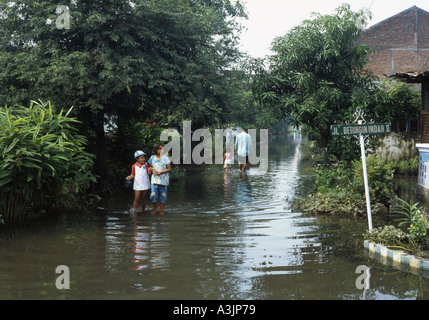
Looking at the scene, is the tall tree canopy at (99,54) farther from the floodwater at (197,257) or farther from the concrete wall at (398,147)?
the concrete wall at (398,147)

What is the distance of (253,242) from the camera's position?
27.9ft

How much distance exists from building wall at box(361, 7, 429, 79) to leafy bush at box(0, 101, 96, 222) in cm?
2724

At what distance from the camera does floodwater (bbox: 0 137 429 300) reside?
19.2 feet

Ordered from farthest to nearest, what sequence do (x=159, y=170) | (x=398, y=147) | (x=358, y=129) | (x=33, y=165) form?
(x=398, y=147)
(x=159, y=170)
(x=33, y=165)
(x=358, y=129)

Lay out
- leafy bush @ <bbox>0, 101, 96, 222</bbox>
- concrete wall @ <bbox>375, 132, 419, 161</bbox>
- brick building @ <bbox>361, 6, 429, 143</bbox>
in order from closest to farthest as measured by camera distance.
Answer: leafy bush @ <bbox>0, 101, 96, 222</bbox>
concrete wall @ <bbox>375, 132, 419, 161</bbox>
brick building @ <bbox>361, 6, 429, 143</bbox>

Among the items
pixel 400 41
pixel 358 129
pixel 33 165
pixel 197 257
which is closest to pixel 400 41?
pixel 400 41

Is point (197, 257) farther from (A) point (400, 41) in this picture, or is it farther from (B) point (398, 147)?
(A) point (400, 41)

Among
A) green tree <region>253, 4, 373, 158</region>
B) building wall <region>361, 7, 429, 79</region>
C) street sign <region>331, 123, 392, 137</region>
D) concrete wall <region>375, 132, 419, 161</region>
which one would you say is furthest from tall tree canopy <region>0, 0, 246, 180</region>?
building wall <region>361, 7, 429, 79</region>

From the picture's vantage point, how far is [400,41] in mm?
33531

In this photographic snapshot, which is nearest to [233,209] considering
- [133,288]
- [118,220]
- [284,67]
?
[118,220]

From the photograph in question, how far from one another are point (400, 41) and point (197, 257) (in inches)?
1215

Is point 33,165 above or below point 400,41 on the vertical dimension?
below

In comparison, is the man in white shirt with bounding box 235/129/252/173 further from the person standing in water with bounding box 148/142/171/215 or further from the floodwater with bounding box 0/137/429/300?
the person standing in water with bounding box 148/142/171/215
